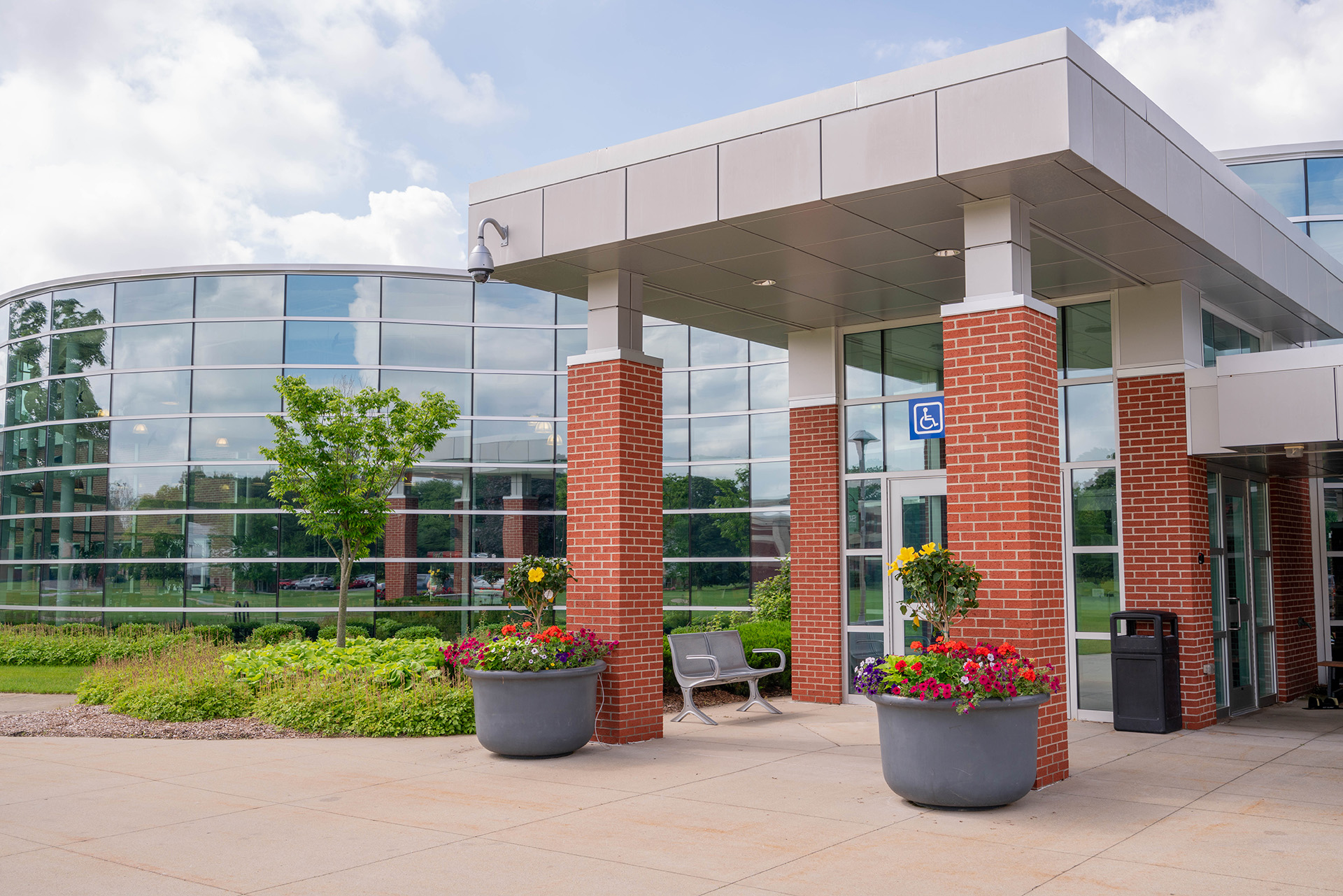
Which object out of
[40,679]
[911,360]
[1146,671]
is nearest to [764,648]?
[911,360]

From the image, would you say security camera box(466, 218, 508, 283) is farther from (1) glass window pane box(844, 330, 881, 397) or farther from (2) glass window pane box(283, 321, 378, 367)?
(2) glass window pane box(283, 321, 378, 367)

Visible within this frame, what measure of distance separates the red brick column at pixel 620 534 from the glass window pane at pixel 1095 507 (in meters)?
4.63

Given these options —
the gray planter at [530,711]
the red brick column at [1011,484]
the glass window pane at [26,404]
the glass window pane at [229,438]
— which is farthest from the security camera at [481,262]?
the glass window pane at [26,404]

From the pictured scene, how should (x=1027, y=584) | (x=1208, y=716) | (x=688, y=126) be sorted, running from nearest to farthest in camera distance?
1. (x=1027, y=584)
2. (x=688, y=126)
3. (x=1208, y=716)

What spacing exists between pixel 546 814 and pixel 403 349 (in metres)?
17.7

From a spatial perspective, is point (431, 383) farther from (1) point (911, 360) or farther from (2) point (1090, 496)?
(2) point (1090, 496)

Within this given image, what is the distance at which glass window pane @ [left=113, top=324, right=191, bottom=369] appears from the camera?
23656 millimetres

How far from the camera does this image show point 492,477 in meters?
23.7

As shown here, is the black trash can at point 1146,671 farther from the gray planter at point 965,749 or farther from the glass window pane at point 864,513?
the gray planter at point 965,749

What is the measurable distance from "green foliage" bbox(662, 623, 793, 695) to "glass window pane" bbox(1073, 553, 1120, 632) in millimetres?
3739

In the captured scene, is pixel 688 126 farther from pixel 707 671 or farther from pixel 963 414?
pixel 707 671

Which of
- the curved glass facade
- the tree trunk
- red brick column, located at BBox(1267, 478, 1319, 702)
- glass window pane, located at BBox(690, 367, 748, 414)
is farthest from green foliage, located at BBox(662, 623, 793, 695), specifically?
glass window pane, located at BBox(690, 367, 748, 414)

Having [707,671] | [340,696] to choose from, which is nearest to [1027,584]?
[707,671]

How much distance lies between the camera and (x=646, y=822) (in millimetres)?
7262
